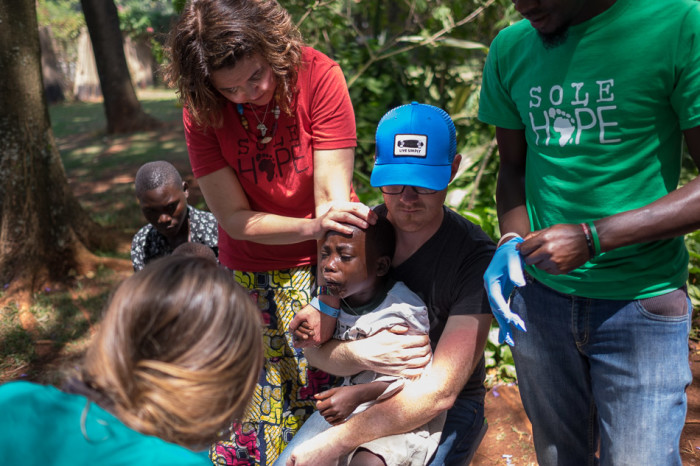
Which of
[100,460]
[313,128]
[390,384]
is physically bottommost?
[390,384]

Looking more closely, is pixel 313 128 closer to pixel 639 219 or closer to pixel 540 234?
pixel 540 234

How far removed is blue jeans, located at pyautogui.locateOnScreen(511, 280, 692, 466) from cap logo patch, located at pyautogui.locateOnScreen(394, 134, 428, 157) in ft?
1.75

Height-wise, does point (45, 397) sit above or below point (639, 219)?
below

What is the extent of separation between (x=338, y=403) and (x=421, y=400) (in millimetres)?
247

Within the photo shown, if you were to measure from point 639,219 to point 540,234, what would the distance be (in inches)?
9.0

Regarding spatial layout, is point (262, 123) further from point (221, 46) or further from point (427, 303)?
point (427, 303)

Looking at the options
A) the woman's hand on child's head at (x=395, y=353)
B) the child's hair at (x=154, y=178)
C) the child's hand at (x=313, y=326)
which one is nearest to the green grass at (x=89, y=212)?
the child's hair at (x=154, y=178)

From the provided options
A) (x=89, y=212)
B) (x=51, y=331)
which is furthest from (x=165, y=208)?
(x=89, y=212)

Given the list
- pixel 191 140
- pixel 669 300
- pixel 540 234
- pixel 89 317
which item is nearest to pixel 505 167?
pixel 540 234

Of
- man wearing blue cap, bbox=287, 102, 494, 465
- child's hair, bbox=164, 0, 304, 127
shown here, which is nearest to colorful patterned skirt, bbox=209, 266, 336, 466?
man wearing blue cap, bbox=287, 102, 494, 465

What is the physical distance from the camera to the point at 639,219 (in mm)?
1501

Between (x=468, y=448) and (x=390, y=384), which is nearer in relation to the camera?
(x=390, y=384)

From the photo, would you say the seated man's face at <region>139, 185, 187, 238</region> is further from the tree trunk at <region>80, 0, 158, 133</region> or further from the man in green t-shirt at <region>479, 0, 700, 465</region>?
the tree trunk at <region>80, 0, 158, 133</region>

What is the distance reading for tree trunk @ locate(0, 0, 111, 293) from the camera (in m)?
4.55
